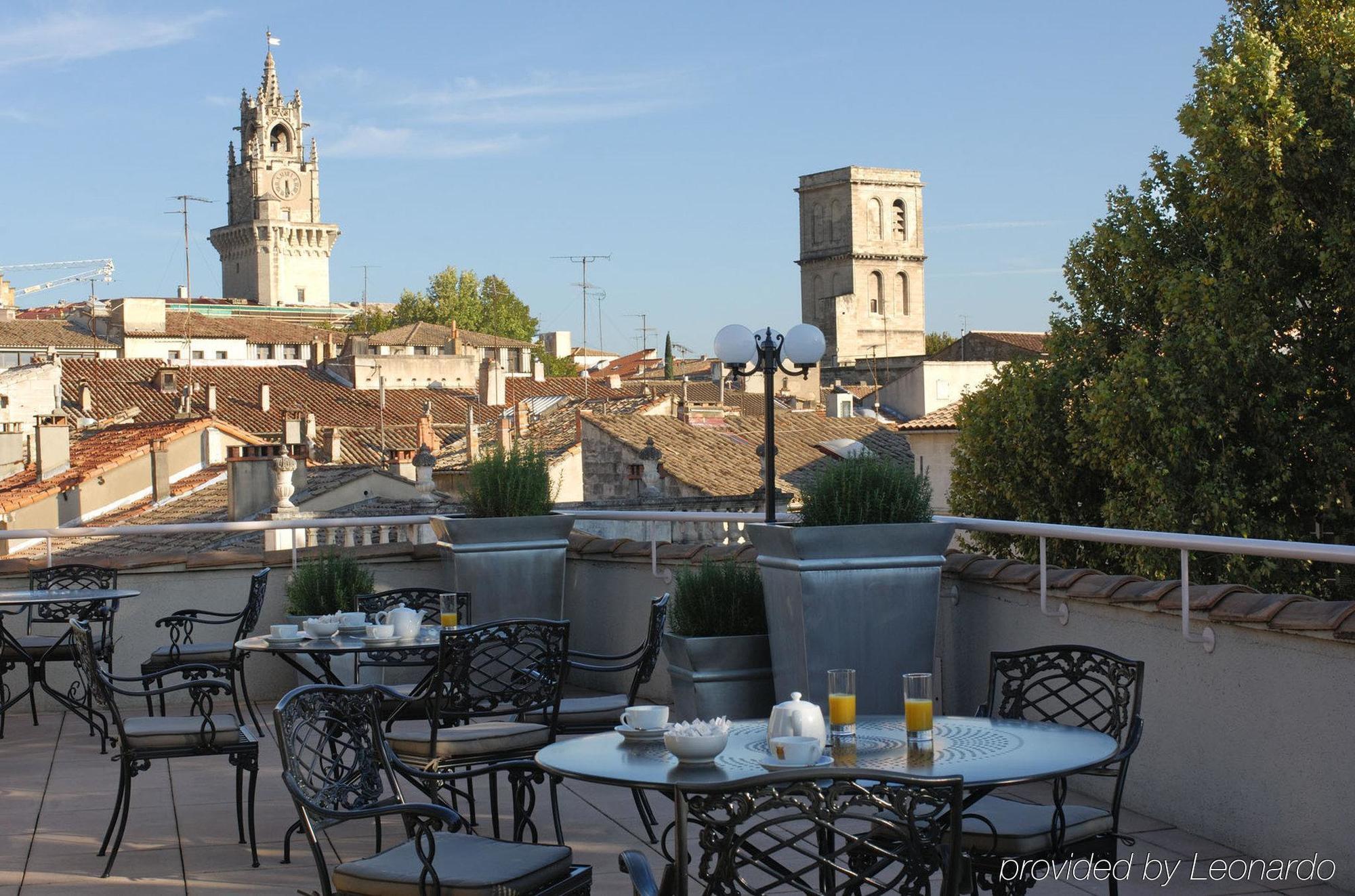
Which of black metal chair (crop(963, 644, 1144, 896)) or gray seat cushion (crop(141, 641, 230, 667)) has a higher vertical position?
black metal chair (crop(963, 644, 1144, 896))

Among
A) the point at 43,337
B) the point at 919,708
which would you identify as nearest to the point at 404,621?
the point at 919,708

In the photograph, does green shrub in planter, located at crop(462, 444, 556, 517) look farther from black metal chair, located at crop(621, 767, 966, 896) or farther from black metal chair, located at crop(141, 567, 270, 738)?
black metal chair, located at crop(621, 767, 966, 896)

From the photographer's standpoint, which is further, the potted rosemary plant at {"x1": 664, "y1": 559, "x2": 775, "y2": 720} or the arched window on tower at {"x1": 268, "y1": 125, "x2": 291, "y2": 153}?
the arched window on tower at {"x1": 268, "y1": 125, "x2": 291, "y2": 153}

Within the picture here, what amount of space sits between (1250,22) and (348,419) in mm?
30953

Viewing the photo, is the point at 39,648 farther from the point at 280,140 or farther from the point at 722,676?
the point at 280,140

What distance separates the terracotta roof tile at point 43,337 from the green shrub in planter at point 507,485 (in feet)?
200

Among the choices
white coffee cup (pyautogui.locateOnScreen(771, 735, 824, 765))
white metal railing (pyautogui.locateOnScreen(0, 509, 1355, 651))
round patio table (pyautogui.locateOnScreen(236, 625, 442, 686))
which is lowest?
round patio table (pyautogui.locateOnScreen(236, 625, 442, 686))

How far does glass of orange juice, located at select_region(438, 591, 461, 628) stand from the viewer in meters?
5.71

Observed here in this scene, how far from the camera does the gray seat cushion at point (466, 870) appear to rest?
300cm

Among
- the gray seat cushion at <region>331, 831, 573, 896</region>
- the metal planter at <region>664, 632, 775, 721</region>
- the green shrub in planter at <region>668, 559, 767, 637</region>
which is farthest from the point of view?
the green shrub in planter at <region>668, 559, 767, 637</region>

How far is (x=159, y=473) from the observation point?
2588 cm

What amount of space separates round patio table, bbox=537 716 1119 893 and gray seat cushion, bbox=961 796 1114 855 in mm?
101

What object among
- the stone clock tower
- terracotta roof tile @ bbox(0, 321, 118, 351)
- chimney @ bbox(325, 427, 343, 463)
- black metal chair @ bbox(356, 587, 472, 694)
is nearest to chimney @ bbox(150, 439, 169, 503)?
chimney @ bbox(325, 427, 343, 463)

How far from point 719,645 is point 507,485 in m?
2.21
